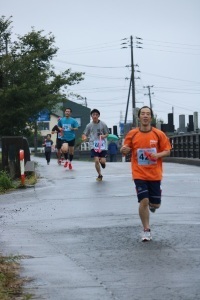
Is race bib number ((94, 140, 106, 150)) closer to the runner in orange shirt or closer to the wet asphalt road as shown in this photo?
the wet asphalt road

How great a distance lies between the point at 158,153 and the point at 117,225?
5.35 ft

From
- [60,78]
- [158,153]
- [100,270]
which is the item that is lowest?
[100,270]

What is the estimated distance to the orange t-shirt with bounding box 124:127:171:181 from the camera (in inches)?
417

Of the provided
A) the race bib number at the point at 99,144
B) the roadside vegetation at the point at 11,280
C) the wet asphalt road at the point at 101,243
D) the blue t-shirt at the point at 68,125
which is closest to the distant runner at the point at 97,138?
the race bib number at the point at 99,144

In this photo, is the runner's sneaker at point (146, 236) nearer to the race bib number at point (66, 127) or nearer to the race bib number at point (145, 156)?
the race bib number at point (145, 156)

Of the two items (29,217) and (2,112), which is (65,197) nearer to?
(29,217)

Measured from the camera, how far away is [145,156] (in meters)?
10.6

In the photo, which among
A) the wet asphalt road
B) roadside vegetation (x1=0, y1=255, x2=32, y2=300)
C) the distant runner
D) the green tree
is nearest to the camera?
roadside vegetation (x1=0, y1=255, x2=32, y2=300)

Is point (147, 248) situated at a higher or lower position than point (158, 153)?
lower

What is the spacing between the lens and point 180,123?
63875mm

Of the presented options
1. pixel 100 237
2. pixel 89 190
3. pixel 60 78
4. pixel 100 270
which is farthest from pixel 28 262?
pixel 60 78

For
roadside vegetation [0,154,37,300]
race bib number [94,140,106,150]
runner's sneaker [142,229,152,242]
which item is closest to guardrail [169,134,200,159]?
race bib number [94,140,106,150]

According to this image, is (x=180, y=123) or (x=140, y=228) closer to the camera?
(x=140, y=228)

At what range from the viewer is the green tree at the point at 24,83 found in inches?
1359
